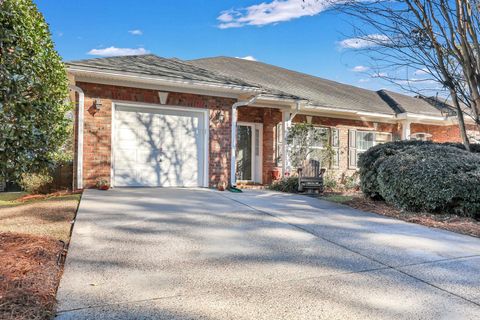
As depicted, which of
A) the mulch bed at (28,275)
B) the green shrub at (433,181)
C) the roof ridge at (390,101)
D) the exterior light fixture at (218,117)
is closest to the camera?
the mulch bed at (28,275)

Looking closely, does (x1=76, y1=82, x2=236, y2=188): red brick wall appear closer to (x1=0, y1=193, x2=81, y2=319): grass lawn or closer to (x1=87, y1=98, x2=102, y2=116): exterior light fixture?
(x1=87, y1=98, x2=102, y2=116): exterior light fixture

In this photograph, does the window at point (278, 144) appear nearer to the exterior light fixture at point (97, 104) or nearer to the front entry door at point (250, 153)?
the front entry door at point (250, 153)

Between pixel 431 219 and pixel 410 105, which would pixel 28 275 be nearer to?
pixel 431 219

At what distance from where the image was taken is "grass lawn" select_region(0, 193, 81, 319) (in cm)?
246

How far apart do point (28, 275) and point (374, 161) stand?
714 cm

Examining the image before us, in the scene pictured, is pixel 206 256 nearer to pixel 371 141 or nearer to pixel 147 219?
pixel 147 219

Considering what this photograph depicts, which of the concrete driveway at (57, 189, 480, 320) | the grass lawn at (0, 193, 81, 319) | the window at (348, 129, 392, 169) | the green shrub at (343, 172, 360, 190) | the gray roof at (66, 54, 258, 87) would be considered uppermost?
the gray roof at (66, 54, 258, 87)

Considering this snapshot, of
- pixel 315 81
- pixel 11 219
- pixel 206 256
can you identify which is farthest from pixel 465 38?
pixel 315 81

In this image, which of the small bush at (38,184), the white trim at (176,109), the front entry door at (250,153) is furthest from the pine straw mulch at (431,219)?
the small bush at (38,184)

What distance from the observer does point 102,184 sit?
8.37 metres

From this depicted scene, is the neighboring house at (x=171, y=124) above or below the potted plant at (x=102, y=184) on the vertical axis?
above

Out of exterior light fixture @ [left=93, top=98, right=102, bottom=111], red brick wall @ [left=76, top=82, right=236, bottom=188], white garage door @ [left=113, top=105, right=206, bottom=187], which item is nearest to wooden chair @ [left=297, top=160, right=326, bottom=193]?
white garage door @ [left=113, top=105, right=206, bottom=187]

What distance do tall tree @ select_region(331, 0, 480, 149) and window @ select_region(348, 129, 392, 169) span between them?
646 centimetres

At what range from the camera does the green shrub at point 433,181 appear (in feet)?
21.3
